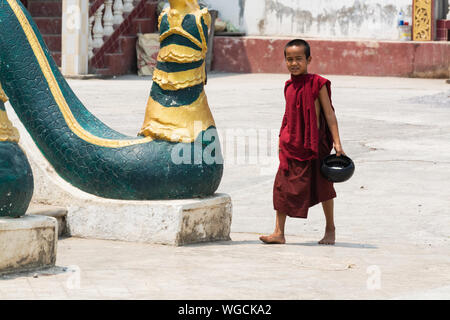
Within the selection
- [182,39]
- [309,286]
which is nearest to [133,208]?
[182,39]

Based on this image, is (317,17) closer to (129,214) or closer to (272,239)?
(272,239)

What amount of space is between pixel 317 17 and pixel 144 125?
15.2 m

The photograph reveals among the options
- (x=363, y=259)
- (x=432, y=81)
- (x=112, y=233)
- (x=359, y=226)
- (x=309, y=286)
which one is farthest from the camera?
(x=432, y=81)

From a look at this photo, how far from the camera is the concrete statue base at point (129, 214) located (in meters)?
5.69

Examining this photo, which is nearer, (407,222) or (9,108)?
(9,108)

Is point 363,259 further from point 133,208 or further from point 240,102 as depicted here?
point 240,102

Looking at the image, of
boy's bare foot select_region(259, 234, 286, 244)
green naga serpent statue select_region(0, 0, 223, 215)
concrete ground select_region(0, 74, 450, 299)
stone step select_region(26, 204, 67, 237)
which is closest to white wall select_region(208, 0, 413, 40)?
concrete ground select_region(0, 74, 450, 299)

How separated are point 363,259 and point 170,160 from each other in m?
1.24

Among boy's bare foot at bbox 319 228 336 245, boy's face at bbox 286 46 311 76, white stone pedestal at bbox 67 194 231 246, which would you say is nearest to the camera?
white stone pedestal at bbox 67 194 231 246

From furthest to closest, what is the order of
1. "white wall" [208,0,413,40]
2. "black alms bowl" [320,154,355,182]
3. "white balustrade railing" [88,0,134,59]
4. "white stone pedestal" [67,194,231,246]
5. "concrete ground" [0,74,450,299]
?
"white wall" [208,0,413,40] → "white balustrade railing" [88,0,134,59] → "black alms bowl" [320,154,355,182] → "white stone pedestal" [67,194,231,246] → "concrete ground" [0,74,450,299]

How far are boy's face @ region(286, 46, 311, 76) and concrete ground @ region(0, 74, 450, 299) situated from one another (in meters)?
1.08

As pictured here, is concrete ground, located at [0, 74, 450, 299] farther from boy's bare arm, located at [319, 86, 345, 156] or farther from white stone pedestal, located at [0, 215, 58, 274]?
boy's bare arm, located at [319, 86, 345, 156]

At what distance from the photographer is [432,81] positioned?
18.0 m

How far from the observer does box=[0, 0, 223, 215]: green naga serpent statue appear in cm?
573
